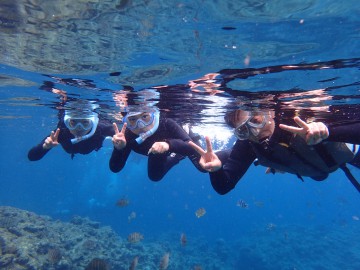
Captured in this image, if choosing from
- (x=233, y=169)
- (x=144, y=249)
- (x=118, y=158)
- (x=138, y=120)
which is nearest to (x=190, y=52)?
(x=138, y=120)

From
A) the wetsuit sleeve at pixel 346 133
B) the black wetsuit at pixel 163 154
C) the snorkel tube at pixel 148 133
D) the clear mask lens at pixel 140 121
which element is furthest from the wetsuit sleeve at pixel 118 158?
the wetsuit sleeve at pixel 346 133

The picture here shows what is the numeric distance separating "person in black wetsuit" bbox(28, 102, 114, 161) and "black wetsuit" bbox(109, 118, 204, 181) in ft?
5.42

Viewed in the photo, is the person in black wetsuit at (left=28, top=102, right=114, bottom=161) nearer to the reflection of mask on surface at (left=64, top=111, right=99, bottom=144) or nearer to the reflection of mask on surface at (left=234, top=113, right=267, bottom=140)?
the reflection of mask on surface at (left=64, top=111, right=99, bottom=144)

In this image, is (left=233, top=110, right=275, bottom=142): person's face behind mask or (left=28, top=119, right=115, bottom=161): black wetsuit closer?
(left=233, top=110, right=275, bottom=142): person's face behind mask

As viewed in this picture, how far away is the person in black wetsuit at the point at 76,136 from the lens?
35.1 feet

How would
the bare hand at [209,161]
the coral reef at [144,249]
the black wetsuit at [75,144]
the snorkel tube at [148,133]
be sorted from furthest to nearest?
the coral reef at [144,249], the black wetsuit at [75,144], the snorkel tube at [148,133], the bare hand at [209,161]

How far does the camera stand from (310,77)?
964 cm

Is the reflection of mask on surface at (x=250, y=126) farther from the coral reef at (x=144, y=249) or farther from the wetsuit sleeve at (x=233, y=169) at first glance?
the coral reef at (x=144, y=249)

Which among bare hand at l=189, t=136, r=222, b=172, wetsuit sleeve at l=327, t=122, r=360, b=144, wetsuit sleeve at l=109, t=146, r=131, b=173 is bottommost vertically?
wetsuit sleeve at l=109, t=146, r=131, b=173

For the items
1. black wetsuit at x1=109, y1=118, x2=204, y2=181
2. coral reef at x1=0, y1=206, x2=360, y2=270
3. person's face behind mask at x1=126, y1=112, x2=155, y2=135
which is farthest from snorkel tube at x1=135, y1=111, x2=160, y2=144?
coral reef at x1=0, y1=206, x2=360, y2=270

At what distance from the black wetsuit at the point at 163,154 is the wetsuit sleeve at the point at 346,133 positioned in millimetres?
4428

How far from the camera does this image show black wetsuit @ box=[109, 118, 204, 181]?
905 centimetres

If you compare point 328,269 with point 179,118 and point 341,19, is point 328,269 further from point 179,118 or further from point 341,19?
point 341,19

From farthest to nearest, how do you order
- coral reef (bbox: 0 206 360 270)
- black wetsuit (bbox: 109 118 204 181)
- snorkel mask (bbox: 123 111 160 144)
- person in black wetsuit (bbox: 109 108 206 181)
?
coral reef (bbox: 0 206 360 270) < snorkel mask (bbox: 123 111 160 144) < person in black wetsuit (bbox: 109 108 206 181) < black wetsuit (bbox: 109 118 204 181)
